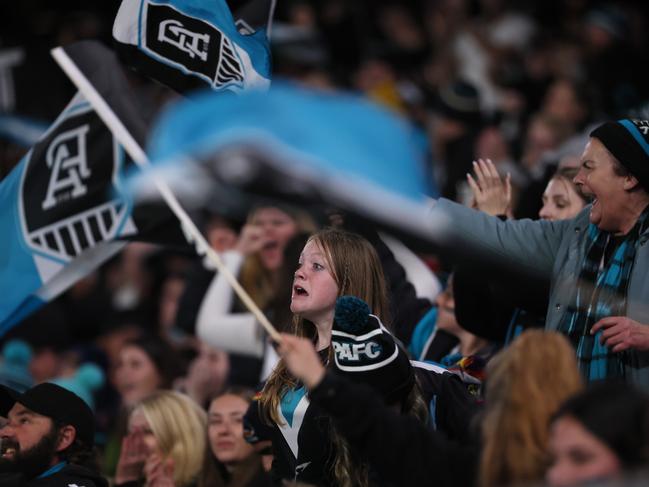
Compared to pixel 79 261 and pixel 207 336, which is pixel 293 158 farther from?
pixel 207 336

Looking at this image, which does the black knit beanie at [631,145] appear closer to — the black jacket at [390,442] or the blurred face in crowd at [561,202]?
the blurred face in crowd at [561,202]

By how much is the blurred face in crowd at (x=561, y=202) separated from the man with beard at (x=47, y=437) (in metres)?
2.43

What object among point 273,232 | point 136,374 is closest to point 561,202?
point 273,232

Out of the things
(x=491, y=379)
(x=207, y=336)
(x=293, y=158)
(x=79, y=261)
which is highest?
(x=293, y=158)

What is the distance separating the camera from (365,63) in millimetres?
14156

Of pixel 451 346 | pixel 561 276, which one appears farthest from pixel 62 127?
pixel 561 276

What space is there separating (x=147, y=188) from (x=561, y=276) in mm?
1931

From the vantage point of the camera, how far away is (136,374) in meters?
9.66

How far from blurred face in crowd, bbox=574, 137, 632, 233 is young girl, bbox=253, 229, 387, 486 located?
98 cm

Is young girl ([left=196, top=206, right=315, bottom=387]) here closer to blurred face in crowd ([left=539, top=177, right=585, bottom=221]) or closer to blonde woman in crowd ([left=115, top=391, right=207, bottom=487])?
blonde woman in crowd ([left=115, top=391, right=207, bottom=487])

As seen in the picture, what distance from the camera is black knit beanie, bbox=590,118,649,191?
5.80 metres

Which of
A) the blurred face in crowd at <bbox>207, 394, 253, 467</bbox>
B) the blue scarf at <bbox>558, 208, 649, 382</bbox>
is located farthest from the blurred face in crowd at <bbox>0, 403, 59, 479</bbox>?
the blue scarf at <bbox>558, 208, 649, 382</bbox>

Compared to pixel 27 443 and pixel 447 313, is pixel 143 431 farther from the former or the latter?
pixel 447 313

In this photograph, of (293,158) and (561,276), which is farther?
(561,276)
